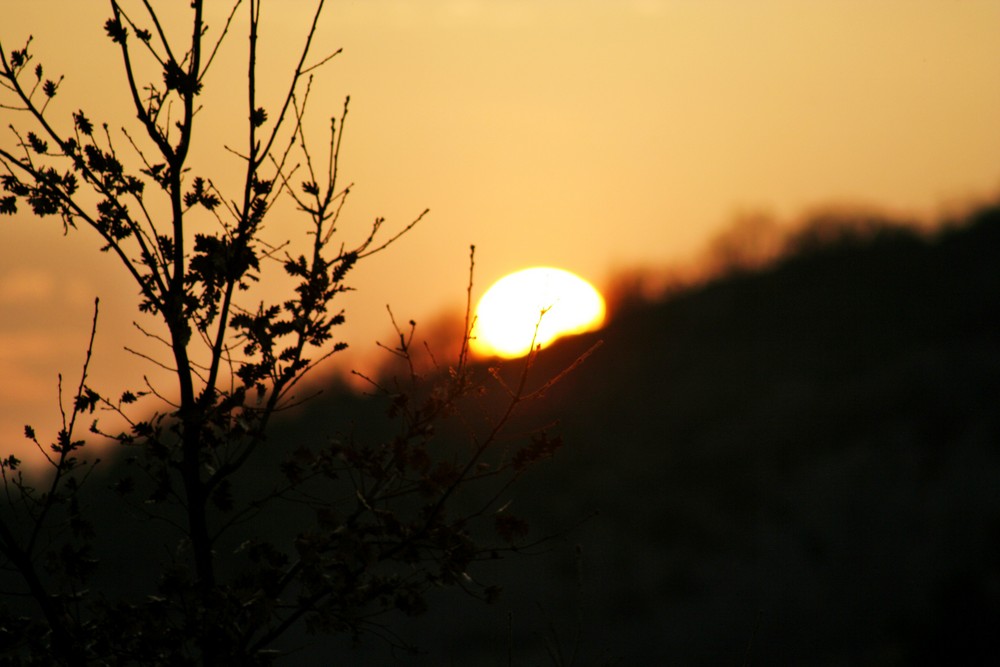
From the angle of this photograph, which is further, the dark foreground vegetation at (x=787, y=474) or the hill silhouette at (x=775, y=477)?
the hill silhouette at (x=775, y=477)

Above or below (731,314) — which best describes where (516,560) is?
below

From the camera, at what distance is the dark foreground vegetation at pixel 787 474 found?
123 feet

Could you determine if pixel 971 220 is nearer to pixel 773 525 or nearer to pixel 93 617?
pixel 773 525

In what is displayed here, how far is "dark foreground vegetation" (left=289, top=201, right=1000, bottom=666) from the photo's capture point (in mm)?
37500

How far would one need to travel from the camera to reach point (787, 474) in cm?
5100

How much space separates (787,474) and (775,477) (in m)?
0.58

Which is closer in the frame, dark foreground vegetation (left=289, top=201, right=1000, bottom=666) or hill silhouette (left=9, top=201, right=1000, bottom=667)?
dark foreground vegetation (left=289, top=201, right=1000, bottom=666)

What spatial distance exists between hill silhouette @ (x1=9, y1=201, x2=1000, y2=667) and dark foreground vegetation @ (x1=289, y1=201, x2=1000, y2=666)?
127 mm

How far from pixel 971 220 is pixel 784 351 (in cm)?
1941

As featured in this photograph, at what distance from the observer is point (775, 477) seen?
51219mm

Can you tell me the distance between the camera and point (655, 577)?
46.8 meters

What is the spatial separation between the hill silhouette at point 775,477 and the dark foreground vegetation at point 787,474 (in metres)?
0.13

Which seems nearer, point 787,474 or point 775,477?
point 787,474

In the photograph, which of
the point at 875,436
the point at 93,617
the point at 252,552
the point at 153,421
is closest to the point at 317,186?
the point at 153,421
